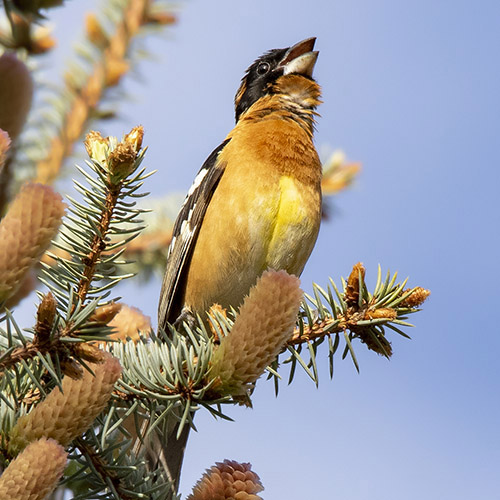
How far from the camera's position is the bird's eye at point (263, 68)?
4.73 metres

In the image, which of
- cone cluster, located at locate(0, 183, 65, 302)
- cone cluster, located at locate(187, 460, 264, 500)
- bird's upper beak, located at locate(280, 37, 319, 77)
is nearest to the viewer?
cone cluster, located at locate(0, 183, 65, 302)

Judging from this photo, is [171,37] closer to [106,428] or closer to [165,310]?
[165,310]

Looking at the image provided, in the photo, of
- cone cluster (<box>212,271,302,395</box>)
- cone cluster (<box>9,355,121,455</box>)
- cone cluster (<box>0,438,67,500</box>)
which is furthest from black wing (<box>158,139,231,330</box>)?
cone cluster (<box>0,438,67,500</box>)

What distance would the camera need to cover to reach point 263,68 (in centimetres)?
476

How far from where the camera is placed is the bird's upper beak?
4.52 meters

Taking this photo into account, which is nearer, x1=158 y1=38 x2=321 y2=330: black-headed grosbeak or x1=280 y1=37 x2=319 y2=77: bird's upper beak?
x1=158 y1=38 x2=321 y2=330: black-headed grosbeak

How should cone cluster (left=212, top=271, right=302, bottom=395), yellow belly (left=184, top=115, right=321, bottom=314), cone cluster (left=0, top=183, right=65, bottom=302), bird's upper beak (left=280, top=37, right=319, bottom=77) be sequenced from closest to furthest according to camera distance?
cone cluster (left=0, top=183, right=65, bottom=302)
cone cluster (left=212, top=271, right=302, bottom=395)
yellow belly (left=184, top=115, right=321, bottom=314)
bird's upper beak (left=280, top=37, right=319, bottom=77)

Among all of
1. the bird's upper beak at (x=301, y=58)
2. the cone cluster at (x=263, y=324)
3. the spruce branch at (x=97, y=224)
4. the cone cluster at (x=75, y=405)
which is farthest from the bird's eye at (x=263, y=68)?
the cone cluster at (x=75, y=405)

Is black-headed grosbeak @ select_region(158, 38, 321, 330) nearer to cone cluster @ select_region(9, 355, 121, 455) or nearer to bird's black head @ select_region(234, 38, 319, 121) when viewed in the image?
bird's black head @ select_region(234, 38, 319, 121)

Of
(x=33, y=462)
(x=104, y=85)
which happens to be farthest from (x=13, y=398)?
(x=104, y=85)

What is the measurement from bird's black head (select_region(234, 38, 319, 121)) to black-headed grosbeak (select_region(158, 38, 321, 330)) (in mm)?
503

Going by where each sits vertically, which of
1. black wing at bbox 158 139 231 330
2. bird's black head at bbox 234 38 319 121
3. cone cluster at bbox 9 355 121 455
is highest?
bird's black head at bbox 234 38 319 121

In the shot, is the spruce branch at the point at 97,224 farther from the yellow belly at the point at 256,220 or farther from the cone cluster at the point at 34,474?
the yellow belly at the point at 256,220

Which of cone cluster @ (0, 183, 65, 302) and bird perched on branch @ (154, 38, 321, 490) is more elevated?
bird perched on branch @ (154, 38, 321, 490)
